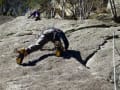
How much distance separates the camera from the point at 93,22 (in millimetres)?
16781

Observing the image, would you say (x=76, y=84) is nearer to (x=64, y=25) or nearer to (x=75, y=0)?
(x=64, y=25)

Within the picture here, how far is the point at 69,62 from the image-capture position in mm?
13000

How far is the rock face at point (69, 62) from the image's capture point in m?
11.6

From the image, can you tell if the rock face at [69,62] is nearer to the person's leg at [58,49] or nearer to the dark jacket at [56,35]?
the person's leg at [58,49]

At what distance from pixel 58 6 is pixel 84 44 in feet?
56.5

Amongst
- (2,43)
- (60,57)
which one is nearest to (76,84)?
(60,57)

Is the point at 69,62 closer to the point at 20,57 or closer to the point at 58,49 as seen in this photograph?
the point at 58,49

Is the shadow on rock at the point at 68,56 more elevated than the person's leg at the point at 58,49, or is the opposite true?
the person's leg at the point at 58,49

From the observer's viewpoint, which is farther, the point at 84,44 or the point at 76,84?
the point at 84,44

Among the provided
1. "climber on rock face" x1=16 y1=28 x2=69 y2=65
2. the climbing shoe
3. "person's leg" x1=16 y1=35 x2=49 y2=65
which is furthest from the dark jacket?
the climbing shoe

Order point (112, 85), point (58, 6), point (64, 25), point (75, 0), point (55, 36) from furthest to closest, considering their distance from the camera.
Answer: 1. point (58, 6)
2. point (75, 0)
3. point (64, 25)
4. point (55, 36)
5. point (112, 85)

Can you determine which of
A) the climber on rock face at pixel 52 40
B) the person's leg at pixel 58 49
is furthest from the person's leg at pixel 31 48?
the person's leg at pixel 58 49

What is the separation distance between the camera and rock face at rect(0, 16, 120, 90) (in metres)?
11.6

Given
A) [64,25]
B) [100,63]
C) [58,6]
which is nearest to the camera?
[100,63]
